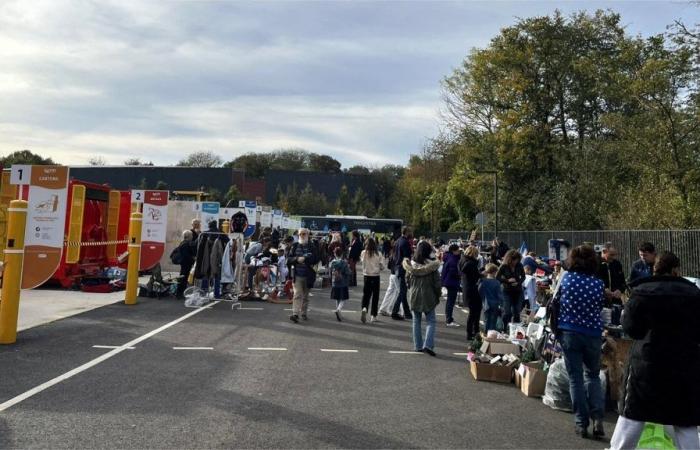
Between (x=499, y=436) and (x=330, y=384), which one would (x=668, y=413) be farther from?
(x=330, y=384)

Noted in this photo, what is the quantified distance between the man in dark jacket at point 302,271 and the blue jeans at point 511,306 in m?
3.91

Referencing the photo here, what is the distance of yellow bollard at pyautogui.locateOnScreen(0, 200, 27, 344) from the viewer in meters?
8.39

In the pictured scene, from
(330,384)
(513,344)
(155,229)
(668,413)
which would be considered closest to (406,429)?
(330,384)

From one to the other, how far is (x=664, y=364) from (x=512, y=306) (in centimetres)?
679

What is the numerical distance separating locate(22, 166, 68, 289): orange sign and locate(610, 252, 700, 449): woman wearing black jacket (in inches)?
442

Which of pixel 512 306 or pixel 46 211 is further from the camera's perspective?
pixel 46 211

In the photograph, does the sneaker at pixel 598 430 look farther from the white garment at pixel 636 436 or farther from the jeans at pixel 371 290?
the jeans at pixel 371 290

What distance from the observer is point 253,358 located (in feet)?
26.7

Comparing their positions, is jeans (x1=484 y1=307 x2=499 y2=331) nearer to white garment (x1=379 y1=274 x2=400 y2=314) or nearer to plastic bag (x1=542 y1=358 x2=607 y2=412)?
white garment (x1=379 y1=274 x2=400 y2=314)

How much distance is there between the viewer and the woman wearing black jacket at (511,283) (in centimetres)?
1067

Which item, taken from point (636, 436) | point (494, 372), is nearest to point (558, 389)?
point (494, 372)

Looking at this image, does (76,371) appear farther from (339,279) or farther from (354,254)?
(354,254)

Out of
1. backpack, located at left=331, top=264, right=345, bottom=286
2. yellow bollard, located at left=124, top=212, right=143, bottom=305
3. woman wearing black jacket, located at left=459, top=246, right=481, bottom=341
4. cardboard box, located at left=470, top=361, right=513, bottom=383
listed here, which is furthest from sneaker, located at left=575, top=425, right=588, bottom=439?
yellow bollard, located at left=124, top=212, right=143, bottom=305

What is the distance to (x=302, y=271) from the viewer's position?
11609mm
